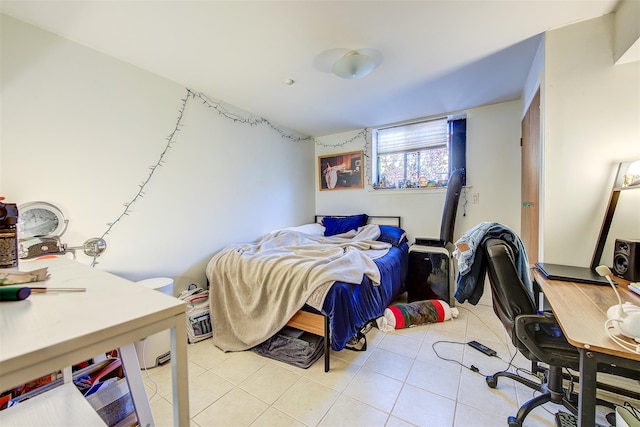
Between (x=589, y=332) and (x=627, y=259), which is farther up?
(x=627, y=259)

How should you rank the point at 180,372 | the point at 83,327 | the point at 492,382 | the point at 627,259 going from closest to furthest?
the point at 83,327, the point at 180,372, the point at 627,259, the point at 492,382

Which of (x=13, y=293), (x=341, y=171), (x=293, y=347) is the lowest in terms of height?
(x=293, y=347)

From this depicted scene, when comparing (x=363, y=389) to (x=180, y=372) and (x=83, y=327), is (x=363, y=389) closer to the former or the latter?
(x=180, y=372)

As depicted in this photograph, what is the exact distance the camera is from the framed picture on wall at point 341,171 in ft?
12.6

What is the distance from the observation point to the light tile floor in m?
1.40

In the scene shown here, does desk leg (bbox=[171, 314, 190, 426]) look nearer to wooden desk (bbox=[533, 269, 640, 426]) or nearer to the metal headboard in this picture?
wooden desk (bbox=[533, 269, 640, 426])

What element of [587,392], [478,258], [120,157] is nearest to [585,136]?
[478,258]

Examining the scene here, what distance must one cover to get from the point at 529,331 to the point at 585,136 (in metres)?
1.35

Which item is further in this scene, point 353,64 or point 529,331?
point 353,64

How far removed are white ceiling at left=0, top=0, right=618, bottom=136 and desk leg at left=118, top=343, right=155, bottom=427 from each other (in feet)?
5.95

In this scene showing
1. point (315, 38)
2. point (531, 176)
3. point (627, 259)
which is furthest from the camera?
point (531, 176)

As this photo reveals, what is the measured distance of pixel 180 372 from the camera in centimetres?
61

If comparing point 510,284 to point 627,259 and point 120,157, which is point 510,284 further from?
point 120,157

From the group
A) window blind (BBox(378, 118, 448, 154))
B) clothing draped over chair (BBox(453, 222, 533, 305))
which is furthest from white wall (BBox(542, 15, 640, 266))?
window blind (BBox(378, 118, 448, 154))
